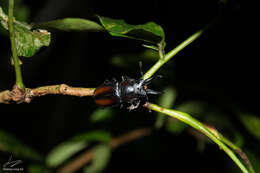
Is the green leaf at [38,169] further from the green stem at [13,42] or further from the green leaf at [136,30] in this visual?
the green leaf at [136,30]

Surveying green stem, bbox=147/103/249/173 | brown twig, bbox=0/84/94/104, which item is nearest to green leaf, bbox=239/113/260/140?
green stem, bbox=147/103/249/173

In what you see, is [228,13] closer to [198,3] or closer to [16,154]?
[198,3]

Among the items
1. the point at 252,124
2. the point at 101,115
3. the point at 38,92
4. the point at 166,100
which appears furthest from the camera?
the point at 101,115

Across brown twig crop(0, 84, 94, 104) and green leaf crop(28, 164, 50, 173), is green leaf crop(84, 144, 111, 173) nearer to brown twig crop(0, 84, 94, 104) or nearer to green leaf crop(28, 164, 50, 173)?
green leaf crop(28, 164, 50, 173)

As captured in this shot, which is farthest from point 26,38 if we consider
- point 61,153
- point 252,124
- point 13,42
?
point 252,124

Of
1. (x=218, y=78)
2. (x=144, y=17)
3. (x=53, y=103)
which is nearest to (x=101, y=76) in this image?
(x=53, y=103)

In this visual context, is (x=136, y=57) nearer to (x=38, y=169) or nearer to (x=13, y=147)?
(x=13, y=147)
